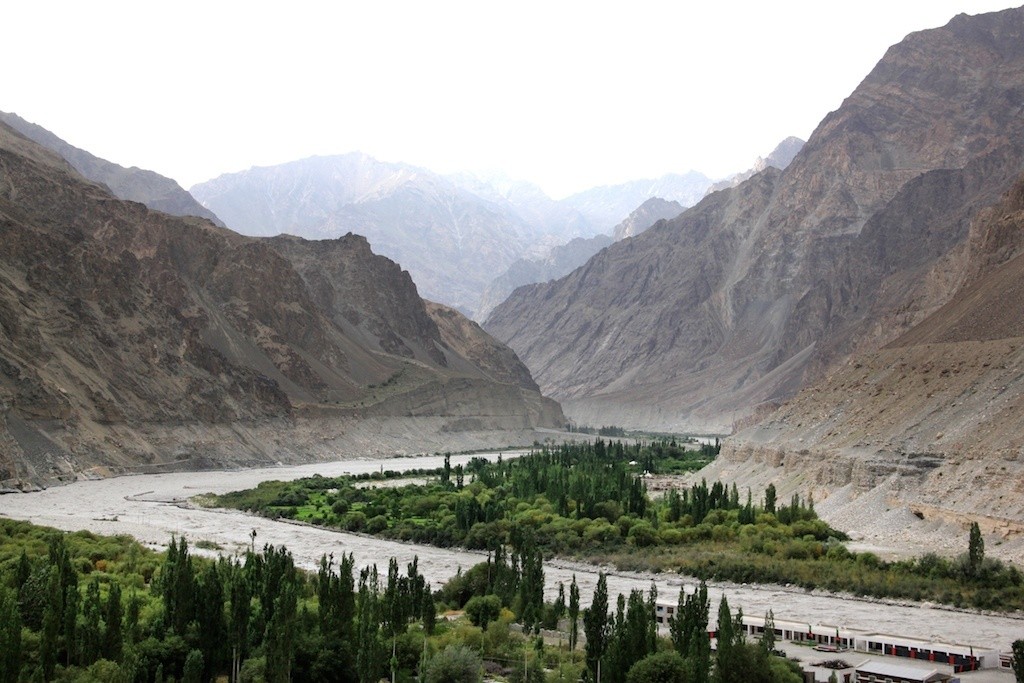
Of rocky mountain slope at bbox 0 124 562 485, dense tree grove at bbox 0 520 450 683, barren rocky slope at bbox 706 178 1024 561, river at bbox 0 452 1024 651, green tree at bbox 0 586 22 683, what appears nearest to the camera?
green tree at bbox 0 586 22 683

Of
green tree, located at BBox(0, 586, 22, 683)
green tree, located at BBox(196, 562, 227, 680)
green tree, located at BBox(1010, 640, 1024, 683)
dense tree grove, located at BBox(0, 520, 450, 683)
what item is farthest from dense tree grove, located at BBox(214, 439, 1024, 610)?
green tree, located at BBox(0, 586, 22, 683)

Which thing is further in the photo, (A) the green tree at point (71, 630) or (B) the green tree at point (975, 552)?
(B) the green tree at point (975, 552)

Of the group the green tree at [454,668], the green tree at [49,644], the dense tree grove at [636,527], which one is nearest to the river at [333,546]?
the dense tree grove at [636,527]

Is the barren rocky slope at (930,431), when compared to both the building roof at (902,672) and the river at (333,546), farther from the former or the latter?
the building roof at (902,672)

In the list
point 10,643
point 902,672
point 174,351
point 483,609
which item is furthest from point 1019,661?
point 174,351

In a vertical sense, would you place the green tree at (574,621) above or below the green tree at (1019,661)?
below

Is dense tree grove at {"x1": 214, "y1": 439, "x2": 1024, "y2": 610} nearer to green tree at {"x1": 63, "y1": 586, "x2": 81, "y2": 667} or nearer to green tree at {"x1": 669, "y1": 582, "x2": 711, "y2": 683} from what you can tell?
green tree at {"x1": 669, "y1": 582, "x2": 711, "y2": 683}

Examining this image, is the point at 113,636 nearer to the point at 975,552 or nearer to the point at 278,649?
the point at 278,649
